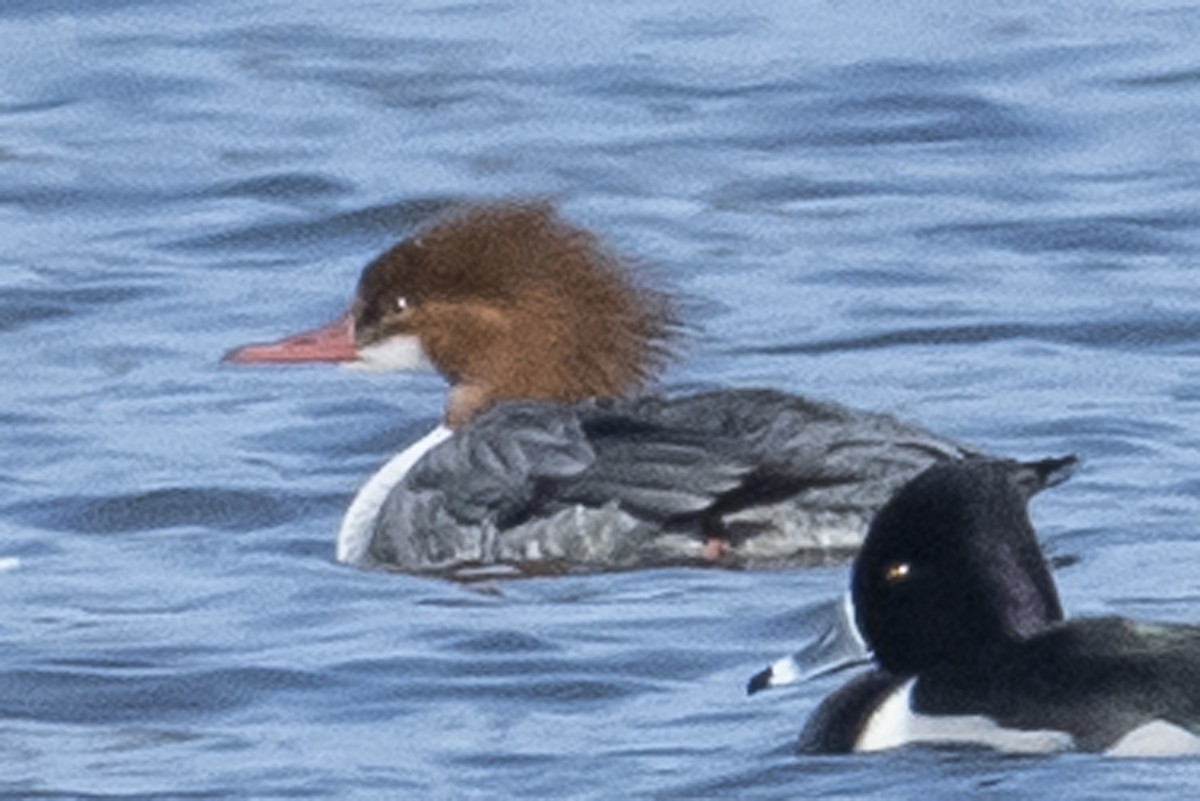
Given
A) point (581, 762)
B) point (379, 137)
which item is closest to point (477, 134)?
point (379, 137)

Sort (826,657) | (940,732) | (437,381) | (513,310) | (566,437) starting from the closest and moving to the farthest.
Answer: (940,732)
(826,657)
(566,437)
(513,310)
(437,381)

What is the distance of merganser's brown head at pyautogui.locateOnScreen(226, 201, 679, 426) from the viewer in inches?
521

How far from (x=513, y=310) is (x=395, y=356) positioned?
34 centimetres

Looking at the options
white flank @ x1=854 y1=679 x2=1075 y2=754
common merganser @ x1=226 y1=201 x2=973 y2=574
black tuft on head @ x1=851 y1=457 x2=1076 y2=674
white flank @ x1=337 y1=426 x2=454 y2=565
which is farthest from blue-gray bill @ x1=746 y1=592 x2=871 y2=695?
white flank @ x1=337 y1=426 x2=454 y2=565

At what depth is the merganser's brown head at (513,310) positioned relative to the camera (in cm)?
1323

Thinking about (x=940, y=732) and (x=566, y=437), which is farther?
(x=566, y=437)

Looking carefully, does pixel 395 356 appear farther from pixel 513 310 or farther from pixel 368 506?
pixel 368 506

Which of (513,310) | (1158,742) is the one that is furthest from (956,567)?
(513,310)

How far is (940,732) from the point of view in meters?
9.92

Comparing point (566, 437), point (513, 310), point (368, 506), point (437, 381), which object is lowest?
point (437, 381)

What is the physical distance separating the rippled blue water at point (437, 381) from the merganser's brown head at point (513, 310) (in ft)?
1.82

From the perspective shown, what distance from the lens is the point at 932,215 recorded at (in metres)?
16.9

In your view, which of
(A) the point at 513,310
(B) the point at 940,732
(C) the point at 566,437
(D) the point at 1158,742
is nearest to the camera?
(D) the point at 1158,742

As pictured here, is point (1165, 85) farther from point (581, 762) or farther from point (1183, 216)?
point (581, 762)
